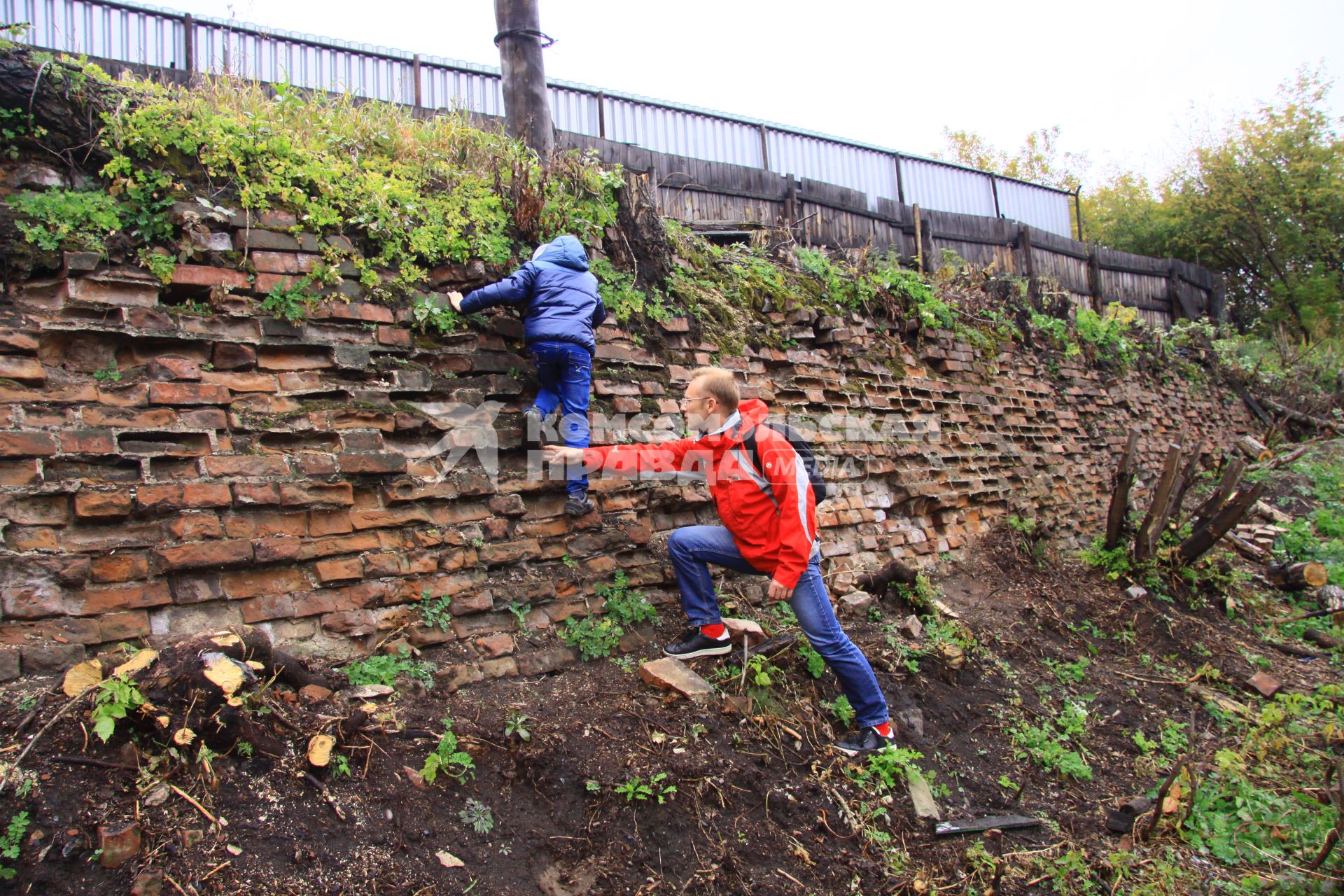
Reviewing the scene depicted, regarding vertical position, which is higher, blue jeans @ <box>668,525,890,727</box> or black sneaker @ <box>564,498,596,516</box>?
black sneaker @ <box>564,498,596,516</box>

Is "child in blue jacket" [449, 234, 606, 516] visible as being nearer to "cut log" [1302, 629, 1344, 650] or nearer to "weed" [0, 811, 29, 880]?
"weed" [0, 811, 29, 880]

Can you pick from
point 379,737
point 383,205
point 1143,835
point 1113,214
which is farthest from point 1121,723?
point 1113,214

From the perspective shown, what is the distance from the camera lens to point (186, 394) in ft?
11.2

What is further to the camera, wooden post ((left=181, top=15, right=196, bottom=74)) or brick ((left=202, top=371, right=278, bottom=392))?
wooden post ((left=181, top=15, right=196, bottom=74))

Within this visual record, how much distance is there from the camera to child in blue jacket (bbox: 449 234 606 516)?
4188mm

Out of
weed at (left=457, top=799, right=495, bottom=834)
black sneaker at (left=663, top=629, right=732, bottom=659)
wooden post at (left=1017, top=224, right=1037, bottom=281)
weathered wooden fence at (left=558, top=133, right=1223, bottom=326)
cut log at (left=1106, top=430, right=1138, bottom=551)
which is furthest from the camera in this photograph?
wooden post at (left=1017, top=224, right=1037, bottom=281)

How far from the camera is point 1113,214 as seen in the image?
2411 cm

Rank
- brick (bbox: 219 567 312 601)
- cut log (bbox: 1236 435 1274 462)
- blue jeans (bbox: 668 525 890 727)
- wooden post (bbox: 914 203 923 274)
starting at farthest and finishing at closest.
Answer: cut log (bbox: 1236 435 1274 462) < wooden post (bbox: 914 203 923 274) < blue jeans (bbox: 668 525 890 727) < brick (bbox: 219 567 312 601)

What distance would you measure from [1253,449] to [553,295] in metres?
12.4

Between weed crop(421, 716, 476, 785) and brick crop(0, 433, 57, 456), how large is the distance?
1.81m

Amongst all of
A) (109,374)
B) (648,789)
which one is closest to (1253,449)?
(648,789)

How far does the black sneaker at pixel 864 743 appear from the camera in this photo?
3768mm

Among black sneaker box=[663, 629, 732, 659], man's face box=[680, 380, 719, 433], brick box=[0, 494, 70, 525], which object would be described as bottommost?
black sneaker box=[663, 629, 732, 659]

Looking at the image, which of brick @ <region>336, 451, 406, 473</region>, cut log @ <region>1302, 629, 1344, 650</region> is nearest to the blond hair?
brick @ <region>336, 451, 406, 473</region>
